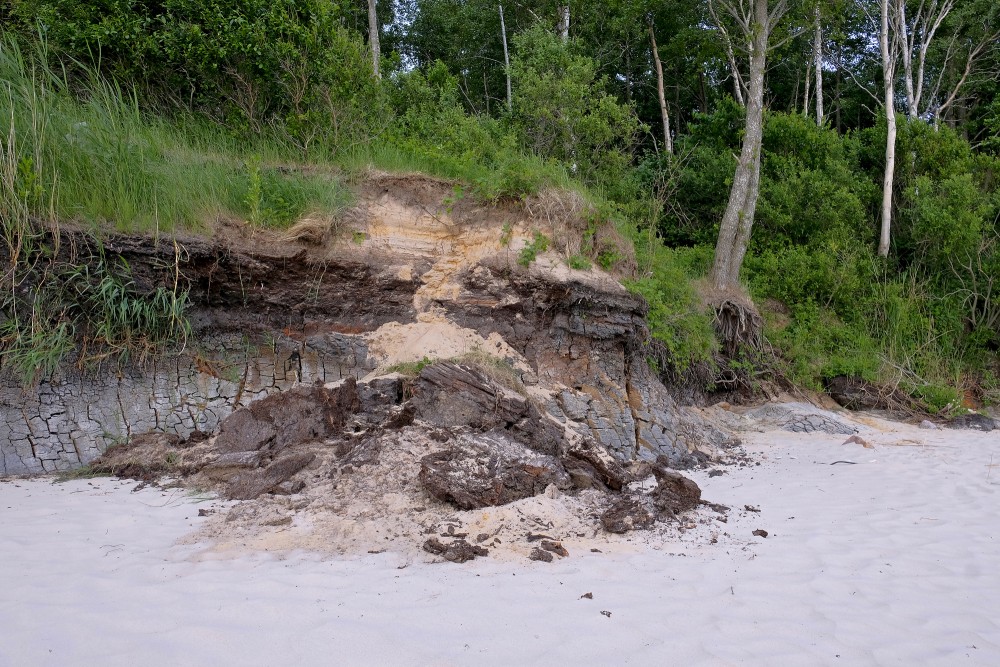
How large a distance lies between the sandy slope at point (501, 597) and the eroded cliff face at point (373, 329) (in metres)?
1.03

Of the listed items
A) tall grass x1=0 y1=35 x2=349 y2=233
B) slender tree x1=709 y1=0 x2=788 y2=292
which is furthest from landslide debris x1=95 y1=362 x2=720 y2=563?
slender tree x1=709 y1=0 x2=788 y2=292

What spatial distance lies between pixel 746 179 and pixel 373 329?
8.08 meters

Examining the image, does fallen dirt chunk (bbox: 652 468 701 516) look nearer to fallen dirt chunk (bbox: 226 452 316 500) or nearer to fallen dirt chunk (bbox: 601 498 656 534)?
fallen dirt chunk (bbox: 601 498 656 534)

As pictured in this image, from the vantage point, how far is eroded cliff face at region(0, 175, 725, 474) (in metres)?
5.47

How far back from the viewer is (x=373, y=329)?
6508mm

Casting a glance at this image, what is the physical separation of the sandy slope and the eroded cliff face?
1.03m

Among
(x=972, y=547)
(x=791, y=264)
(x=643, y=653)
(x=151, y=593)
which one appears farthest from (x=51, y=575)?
(x=791, y=264)

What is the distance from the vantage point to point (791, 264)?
11883 millimetres

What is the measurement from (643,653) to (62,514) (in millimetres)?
3715

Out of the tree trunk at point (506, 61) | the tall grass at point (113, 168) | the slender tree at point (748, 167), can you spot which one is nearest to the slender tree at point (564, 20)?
the tree trunk at point (506, 61)

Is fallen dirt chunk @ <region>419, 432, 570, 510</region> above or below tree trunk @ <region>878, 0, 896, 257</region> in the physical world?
below

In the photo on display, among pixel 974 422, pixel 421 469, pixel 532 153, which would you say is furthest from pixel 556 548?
pixel 974 422

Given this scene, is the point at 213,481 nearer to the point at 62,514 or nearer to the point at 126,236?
the point at 62,514

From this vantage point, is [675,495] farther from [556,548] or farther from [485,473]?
[485,473]
